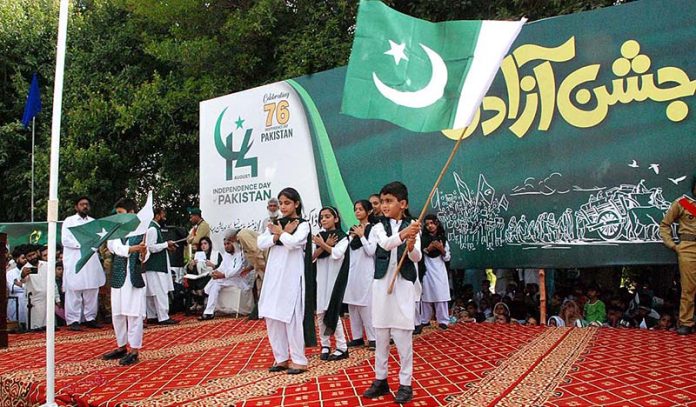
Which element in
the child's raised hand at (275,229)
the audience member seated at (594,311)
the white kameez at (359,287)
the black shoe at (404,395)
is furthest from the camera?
the audience member seated at (594,311)

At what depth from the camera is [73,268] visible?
26.3ft

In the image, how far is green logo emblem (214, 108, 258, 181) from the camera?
1002 centimetres

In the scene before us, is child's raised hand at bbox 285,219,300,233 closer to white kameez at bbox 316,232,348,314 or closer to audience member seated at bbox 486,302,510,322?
white kameez at bbox 316,232,348,314

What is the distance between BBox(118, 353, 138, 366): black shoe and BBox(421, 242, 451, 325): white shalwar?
9.76ft

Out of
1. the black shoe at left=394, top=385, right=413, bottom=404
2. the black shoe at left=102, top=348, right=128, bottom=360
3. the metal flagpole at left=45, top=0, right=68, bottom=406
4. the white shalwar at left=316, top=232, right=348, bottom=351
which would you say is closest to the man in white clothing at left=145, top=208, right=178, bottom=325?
the black shoe at left=102, top=348, right=128, bottom=360

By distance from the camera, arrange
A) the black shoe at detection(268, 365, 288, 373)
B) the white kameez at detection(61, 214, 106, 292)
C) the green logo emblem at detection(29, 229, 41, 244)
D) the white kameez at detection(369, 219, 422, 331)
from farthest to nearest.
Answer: the green logo emblem at detection(29, 229, 41, 244) < the white kameez at detection(61, 214, 106, 292) < the black shoe at detection(268, 365, 288, 373) < the white kameez at detection(369, 219, 422, 331)

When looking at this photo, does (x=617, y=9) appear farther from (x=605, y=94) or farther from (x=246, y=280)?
(x=246, y=280)

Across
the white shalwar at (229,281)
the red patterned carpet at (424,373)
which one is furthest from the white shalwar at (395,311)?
the white shalwar at (229,281)

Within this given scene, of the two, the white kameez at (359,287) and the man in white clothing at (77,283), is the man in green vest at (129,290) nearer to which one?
the white kameez at (359,287)

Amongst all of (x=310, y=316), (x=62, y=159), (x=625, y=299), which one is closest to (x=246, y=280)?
(x=310, y=316)

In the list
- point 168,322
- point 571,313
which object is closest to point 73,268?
point 168,322

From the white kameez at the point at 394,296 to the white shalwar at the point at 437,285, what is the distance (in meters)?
2.77

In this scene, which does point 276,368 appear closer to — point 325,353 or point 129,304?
point 325,353

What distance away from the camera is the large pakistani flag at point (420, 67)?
3.99 metres
